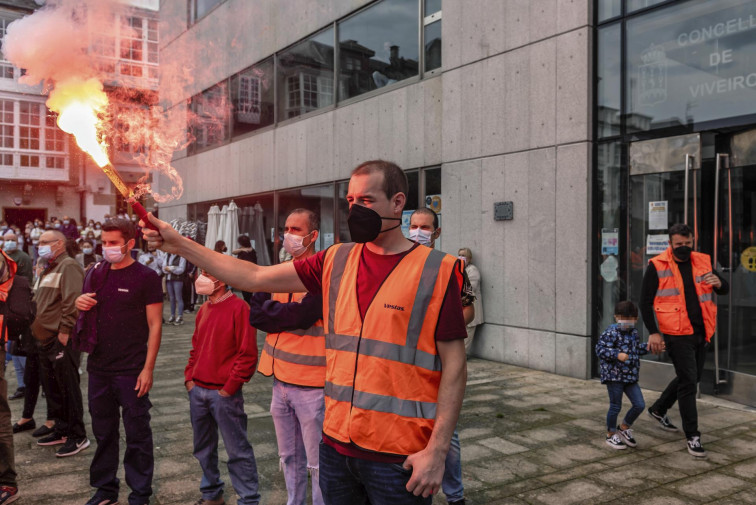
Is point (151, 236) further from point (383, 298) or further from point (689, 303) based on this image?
point (689, 303)

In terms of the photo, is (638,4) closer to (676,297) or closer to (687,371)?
(676,297)

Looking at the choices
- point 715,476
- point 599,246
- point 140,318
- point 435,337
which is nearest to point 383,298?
point 435,337

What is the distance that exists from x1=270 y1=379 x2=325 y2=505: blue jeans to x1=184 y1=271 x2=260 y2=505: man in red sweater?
0.38 m

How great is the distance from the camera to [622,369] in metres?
6.04

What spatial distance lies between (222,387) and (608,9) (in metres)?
7.54

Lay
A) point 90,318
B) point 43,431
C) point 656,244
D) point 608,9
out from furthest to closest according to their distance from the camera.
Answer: point 608,9
point 656,244
point 43,431
point 90,318

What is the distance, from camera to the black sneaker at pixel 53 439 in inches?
231

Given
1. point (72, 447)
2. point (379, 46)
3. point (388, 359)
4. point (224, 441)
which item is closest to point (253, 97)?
point (379, 46)

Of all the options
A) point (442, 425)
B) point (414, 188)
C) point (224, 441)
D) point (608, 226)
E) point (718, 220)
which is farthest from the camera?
point (414, 188)

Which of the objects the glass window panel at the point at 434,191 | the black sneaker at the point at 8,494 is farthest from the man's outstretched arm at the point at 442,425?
the glass window panel at the point at 434,191

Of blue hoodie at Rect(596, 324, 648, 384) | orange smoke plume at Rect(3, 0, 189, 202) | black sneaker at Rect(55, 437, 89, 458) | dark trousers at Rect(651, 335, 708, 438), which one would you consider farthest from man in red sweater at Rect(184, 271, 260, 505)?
dark trousers at Rect(651, 335, 708, 438)

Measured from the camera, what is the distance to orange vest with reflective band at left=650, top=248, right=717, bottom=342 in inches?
235

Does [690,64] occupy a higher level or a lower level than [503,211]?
higher

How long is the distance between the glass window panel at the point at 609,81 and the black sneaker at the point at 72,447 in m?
7.43
